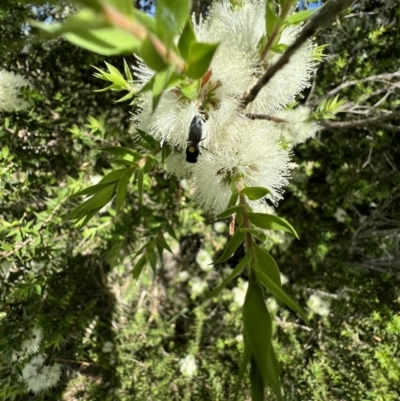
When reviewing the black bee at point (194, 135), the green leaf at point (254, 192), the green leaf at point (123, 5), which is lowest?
the green leaf at point (123, 5)

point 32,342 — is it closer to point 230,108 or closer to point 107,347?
point 107,347

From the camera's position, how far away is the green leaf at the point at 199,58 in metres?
0.43

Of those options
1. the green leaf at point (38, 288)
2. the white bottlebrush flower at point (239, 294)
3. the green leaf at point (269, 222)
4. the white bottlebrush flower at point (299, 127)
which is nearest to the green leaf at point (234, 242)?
the green leaf at point (269, 222)

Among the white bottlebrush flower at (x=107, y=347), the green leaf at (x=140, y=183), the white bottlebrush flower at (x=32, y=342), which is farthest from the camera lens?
the white bottlebrush flower at (x=107, y=347)

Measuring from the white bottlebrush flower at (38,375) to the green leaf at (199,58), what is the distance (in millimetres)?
1786

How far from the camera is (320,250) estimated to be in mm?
1969

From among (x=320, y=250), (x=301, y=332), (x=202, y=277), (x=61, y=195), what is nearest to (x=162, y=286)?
(x=202, y=277)

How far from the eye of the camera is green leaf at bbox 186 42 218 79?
0.43 meters

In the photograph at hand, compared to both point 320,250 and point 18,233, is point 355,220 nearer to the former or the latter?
point 320,250

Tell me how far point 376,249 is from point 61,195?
1638mm

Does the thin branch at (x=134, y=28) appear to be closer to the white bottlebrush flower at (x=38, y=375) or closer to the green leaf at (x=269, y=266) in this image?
the green leaf at (x=269, y=266)

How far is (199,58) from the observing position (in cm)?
44

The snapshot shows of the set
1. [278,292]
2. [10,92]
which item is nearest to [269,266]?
[278,292]

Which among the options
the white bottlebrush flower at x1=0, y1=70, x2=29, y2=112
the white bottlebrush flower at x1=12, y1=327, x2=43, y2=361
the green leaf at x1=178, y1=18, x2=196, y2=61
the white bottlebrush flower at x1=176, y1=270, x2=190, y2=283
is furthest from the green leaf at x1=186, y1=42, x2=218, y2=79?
the white bottlebrush flower at x1=176, y1=270, x2=190, y2=283
